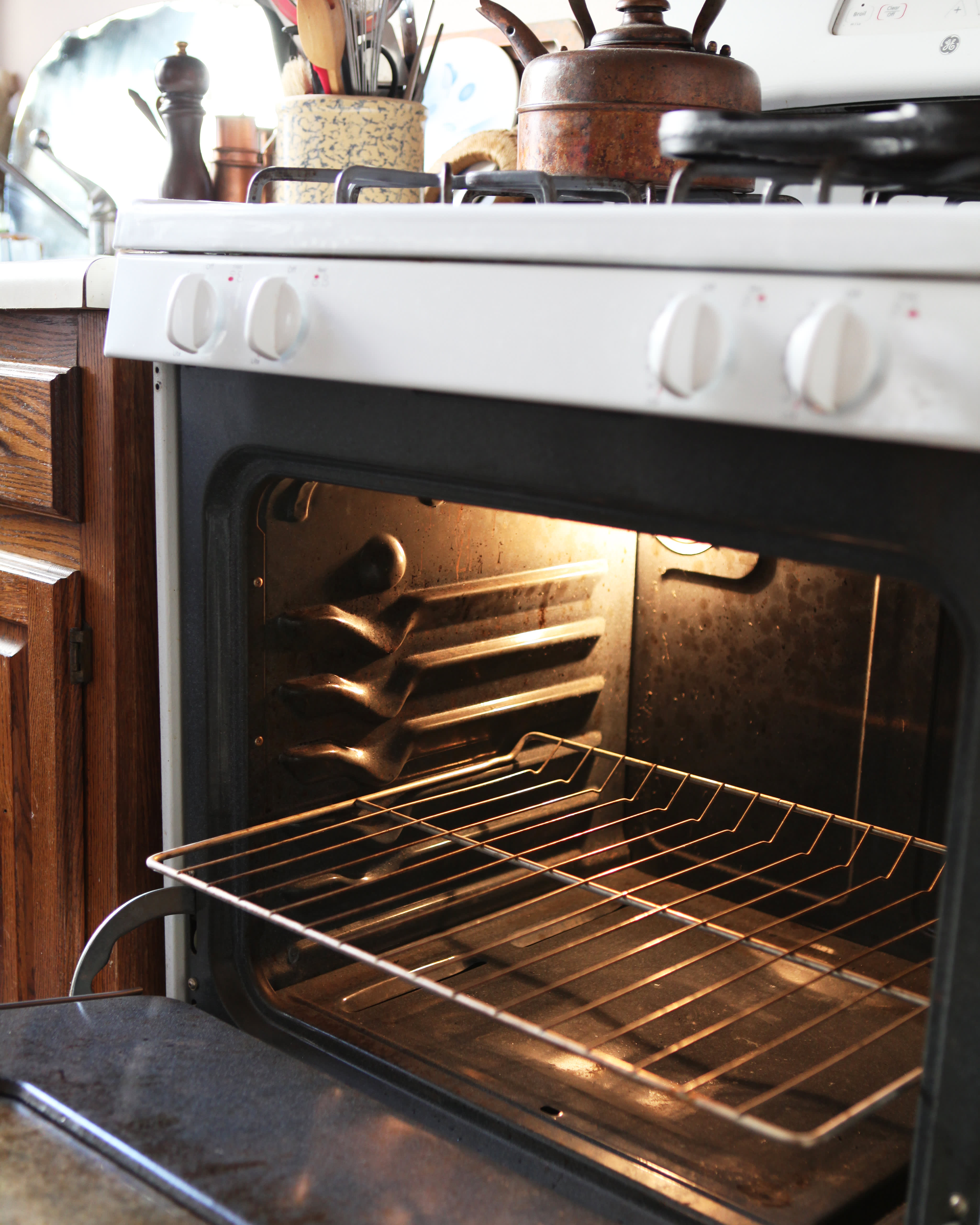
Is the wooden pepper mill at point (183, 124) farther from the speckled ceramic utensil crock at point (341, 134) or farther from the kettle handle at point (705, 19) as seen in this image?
the kettle handle at point (705, 19)

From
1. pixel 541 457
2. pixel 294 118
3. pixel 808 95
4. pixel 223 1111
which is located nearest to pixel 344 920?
pixel 223 1111

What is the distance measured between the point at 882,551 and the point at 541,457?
0.22 m

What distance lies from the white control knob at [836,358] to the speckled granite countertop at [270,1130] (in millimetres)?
512

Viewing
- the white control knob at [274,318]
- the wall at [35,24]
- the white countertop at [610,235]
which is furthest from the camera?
the wall at [35,24]

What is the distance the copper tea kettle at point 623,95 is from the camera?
1017 mm

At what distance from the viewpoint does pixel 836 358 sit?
22.1 inches

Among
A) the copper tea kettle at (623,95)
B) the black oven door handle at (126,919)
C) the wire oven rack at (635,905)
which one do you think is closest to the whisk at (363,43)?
the copper tea kettle at (623,95)

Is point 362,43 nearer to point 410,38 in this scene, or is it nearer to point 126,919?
point 410,38

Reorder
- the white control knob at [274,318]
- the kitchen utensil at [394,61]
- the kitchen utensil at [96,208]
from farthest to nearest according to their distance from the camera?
the kitchen utensil at [96,208]
the kitchen utensil at [394,61]
the white control knob at [274,318]

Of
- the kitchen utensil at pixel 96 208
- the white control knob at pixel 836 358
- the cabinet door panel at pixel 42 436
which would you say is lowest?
the cabinet door panel at pixel 42 436

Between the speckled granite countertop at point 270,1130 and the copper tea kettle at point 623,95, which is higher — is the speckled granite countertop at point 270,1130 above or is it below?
below

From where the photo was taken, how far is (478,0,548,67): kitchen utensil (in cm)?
115

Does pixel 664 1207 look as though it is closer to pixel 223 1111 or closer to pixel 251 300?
pixel 223 1111

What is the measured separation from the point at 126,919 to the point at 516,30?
0.89 metres
